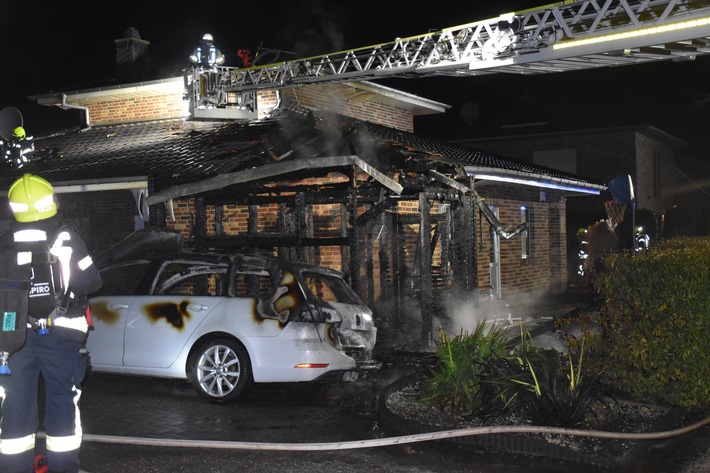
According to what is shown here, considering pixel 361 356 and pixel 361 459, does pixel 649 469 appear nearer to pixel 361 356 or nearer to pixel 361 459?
pixel 361 459

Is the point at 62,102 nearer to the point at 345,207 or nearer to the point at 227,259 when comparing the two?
the point at 345,207

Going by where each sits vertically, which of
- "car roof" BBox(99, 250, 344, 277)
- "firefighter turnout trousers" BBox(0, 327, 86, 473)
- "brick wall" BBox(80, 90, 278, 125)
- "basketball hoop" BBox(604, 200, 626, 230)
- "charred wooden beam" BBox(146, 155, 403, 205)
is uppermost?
"brick wall" BBox(80, 90, 278, 125)

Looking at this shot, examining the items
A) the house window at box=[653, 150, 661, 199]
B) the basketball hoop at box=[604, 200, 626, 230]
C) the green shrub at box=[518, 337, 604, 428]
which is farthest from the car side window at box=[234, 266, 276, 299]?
the house window at box=[653, 150, 661, 199]

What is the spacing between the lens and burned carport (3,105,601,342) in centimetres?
1124

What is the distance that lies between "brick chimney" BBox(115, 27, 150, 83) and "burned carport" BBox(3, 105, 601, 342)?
11.5ft

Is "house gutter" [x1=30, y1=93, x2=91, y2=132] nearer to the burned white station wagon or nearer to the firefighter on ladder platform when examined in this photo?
the firefighter on ladder platform

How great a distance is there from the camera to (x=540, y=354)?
24.0 feet

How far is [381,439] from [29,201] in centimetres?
324

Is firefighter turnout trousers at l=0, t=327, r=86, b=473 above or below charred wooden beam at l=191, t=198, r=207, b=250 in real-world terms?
below

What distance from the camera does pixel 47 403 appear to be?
16.5 ft

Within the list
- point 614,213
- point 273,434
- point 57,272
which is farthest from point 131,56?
point 57,272

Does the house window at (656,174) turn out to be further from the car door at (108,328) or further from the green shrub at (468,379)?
the car door at (108,328)

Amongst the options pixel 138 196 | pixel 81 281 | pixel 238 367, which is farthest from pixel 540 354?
pixel 138 196

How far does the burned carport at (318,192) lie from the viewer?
11242mm
